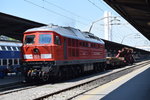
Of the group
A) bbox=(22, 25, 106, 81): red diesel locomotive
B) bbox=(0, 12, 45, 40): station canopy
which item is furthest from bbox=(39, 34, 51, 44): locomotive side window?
bbox=(0, 12, 45, 40): station canopy

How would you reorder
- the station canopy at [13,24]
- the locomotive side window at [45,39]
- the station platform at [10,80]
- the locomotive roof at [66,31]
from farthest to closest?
1. the locomotive roof at [66,31]
2. the station canopy at [13,24]
3. the locomotive side window at [45,39]
4. the station platform at [10,80]

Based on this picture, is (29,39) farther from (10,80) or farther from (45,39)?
→ (10,80)

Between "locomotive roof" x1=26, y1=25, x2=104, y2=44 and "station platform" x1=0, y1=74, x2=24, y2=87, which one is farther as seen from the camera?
"locomotive roof" x1=26, y1=25, x2=104, y2=44

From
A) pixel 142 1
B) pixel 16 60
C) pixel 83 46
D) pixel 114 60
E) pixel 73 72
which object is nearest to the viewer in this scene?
pixel 142 1

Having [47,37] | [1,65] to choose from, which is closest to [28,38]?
[47,37]

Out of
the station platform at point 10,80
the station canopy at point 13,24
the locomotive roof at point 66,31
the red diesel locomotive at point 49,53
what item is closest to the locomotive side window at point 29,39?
the red diesel locomotive at point 49,53

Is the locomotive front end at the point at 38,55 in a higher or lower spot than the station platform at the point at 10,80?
higher

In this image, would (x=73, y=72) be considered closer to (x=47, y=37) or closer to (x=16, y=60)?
(x=47, y=37)

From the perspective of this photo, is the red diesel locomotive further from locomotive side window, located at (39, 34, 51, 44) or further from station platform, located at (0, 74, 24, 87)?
station platform, located at (0, 74, 24, 87)

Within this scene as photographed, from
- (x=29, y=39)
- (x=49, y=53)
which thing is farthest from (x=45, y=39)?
(x=29, y=39)

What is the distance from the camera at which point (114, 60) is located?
38.0 meters

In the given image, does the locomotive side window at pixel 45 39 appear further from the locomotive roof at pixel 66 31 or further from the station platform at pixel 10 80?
the station platform at pixel 10 80

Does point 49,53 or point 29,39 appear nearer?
point 49,53

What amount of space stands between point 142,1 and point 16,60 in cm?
1625
